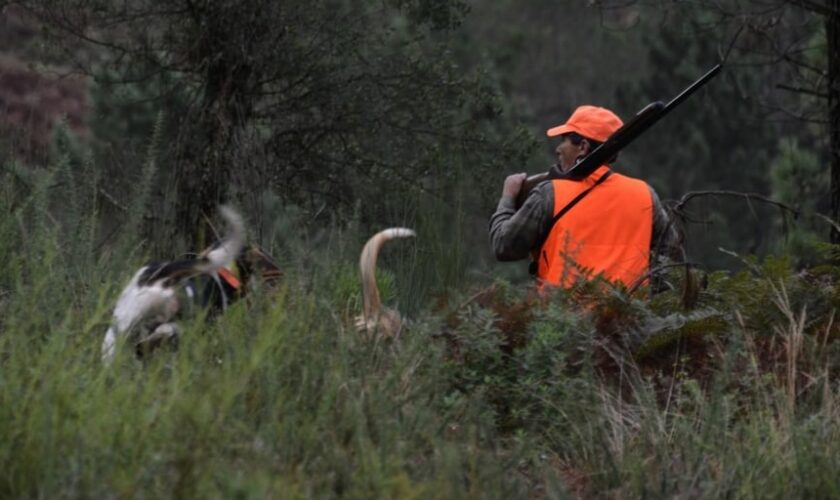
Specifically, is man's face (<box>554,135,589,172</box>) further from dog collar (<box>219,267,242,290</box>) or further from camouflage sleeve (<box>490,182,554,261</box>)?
dog collar (<box>219,267,242,290</box>)

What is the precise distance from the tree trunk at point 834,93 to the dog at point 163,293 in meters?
5.11

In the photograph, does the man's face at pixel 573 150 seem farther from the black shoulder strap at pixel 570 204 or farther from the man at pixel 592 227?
the black shoulder strap at pixel 570 204

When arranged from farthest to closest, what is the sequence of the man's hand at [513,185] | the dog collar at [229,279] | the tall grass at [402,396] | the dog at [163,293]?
the man's hand at [513,185]
the dog collar at [229,279]
the dog at [163,293]
the tall grass at [402,396]

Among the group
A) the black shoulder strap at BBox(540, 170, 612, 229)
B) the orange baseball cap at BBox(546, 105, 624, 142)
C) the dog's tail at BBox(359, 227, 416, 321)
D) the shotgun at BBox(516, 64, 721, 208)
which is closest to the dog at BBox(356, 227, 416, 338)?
the dog's tail at BBox(359, 227, 416, 321)

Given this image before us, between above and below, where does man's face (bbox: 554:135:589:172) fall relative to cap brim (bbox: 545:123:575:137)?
below

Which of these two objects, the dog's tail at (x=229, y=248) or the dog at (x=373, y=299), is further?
the dog at (x=373, y=299)

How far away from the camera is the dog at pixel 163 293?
6133 mm

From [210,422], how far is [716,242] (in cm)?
2302

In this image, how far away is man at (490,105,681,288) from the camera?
7.82 m

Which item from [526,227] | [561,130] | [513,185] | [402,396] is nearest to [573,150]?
[561,130]

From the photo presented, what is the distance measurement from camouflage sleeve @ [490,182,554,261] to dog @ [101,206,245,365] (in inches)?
69.0

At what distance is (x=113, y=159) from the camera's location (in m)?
12.5

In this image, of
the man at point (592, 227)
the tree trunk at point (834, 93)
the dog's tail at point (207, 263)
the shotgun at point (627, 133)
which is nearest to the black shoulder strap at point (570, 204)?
the man at point (592, 227)

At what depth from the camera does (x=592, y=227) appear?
7.86 meters
